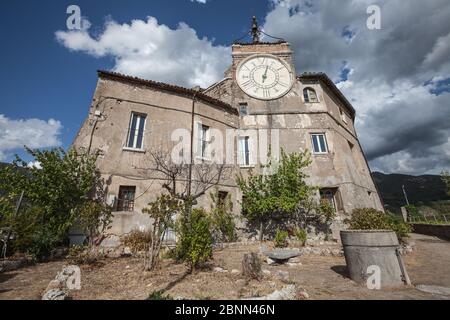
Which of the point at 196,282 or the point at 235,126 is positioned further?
the point at 235,126

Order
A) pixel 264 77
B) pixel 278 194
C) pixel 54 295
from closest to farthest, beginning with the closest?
pixel 54 295 < pixel 278 194 < pixel 264 77

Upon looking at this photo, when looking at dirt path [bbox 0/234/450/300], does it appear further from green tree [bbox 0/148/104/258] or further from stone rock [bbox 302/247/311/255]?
stone rock [bbox 302/247/311/255]

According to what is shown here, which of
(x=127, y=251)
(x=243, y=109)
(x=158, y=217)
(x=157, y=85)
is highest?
(x=243, y=109)

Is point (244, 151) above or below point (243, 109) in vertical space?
Result: below

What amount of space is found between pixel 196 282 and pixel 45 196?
6702mm

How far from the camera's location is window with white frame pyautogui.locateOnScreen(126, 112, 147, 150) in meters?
10.6

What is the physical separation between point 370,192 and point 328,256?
9.03m

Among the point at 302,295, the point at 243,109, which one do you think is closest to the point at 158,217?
the point at 302,295

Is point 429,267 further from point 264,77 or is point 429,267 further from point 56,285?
point 264,77

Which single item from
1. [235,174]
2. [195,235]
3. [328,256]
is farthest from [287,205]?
[195,235]

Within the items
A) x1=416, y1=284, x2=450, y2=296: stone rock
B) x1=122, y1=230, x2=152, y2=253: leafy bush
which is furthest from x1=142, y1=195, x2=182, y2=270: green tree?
x1=416, y1=284, x2=450, y2=296: stone rock

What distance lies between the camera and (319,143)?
13.7 meters

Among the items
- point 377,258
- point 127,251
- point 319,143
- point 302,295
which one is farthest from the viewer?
point 319,143

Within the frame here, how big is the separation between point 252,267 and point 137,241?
18.0ft
